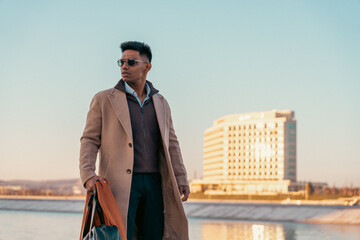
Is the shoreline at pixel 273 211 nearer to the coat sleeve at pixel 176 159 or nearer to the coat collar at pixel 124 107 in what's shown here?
the coat sleeve at pixel 176 159

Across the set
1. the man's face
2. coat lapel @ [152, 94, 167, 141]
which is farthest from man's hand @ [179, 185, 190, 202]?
the man's face

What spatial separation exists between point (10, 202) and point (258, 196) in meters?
43.9

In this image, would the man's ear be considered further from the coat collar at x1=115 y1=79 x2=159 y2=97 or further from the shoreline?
the shoreline

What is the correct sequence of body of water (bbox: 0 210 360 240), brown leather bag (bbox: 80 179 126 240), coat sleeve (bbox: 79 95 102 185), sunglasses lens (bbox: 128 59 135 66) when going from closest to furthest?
brown leather bag (bbox: 80 179 126 240) → coat sleeve (bbox: 79 95 102 185) → sunglasses lens (bbox: 128 59 135 66) → body of water (bbox: 0 210 360 240)

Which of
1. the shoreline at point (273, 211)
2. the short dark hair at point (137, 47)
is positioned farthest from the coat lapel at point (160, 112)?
the shoreline at point (273, 211)

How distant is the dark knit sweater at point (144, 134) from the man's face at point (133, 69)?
64mm

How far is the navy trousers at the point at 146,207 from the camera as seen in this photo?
9.96ft

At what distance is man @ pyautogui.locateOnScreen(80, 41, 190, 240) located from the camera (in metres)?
3.02

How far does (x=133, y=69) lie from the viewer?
10.6 ft

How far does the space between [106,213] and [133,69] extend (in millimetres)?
863

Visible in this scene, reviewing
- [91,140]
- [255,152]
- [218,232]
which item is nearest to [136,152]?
[91,140]

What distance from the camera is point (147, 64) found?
332cm

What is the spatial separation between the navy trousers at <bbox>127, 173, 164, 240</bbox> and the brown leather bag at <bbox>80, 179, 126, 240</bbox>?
6.9 inches

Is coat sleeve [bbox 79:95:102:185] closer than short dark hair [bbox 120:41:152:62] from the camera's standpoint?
Yes
